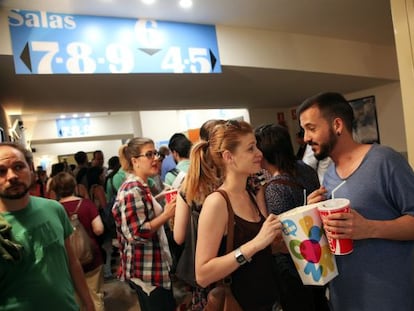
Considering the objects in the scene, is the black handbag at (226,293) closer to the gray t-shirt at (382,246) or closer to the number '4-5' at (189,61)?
the gray t-shirt at (382,246)

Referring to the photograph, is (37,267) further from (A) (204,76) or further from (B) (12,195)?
(A) (204,76)

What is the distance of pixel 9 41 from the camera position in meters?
2.63

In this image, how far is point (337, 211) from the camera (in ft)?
3.51

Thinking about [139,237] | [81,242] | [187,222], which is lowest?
[81,242]

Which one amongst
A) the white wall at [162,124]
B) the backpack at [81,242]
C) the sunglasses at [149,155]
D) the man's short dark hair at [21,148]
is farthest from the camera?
the white wall at [162,124]

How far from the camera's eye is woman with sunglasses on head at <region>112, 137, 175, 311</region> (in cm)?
195

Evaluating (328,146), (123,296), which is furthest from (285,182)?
(123,296)

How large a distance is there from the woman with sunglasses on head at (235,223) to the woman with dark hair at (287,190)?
0.30 metres

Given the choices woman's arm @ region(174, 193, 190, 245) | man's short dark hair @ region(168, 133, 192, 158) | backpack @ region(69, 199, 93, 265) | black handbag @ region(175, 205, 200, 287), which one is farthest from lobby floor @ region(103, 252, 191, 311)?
woman's arm @ region(174, 193, 190, 245)

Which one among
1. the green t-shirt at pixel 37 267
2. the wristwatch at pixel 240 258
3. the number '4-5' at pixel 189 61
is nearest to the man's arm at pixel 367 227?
the wristwatch at pixel 240 258

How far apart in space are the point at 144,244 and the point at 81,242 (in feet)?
2.99

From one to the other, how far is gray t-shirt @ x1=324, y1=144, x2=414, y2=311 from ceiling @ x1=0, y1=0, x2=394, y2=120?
242cm

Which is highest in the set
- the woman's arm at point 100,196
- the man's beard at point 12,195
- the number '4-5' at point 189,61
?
the number '4-5' at point 189,61

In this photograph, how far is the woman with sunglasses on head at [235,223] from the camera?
116cm
